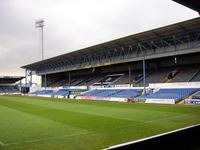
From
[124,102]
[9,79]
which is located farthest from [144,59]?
[9,79]

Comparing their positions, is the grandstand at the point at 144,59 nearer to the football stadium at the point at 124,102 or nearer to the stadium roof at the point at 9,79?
the football stadium at the point at 124,102

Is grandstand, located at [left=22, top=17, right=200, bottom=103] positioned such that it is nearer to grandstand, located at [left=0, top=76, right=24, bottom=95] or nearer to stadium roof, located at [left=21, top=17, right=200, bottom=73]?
stadium roof, located at [left=21, top=17, right=200, bottom=73]

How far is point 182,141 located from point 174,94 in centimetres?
2590

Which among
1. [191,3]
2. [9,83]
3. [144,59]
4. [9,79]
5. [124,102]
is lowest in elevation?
[124,102]

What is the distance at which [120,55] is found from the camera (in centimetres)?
4488

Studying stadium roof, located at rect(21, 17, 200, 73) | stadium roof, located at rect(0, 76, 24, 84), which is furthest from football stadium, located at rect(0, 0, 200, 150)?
stadium roof, located at rect(0, 76, 24, 84)

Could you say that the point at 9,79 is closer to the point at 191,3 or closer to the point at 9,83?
the point at 9,83

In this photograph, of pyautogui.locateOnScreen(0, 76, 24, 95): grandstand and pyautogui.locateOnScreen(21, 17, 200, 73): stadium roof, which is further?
pyautogui.locateOnScreen(0, 76, 24, 95): grandstand

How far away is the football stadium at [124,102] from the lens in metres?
9.01

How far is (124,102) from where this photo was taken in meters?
34.0

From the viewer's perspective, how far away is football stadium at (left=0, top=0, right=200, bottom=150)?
29.6 ft

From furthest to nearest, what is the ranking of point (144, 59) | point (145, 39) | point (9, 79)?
point (9, 79)
point (144, 59)
point (145, 39)

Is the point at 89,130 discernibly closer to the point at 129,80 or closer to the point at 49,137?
the point at 49,137

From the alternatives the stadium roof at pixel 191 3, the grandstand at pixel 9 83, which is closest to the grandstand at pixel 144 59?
the stadium roof at pixel 191 3
